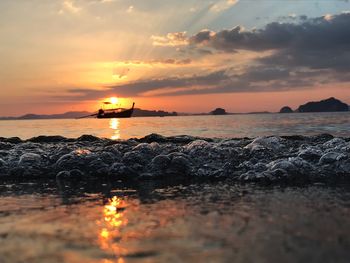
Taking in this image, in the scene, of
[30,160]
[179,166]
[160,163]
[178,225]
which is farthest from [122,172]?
[178,225]

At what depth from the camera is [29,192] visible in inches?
308

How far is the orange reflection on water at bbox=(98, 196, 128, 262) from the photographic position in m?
4.28

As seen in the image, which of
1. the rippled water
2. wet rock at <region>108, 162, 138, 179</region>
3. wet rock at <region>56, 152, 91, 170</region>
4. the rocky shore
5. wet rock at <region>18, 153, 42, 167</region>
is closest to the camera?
the rippled water

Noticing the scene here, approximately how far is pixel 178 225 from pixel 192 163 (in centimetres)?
502

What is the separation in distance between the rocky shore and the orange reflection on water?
291cm

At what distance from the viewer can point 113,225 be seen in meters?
5.19

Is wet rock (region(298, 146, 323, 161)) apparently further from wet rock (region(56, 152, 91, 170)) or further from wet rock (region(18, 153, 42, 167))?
wet rock (region(18, 153, 42, 167))

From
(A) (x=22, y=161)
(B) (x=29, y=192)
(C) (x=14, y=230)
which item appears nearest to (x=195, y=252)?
(C) (x=14, y=230)

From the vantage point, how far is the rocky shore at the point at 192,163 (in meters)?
9.00

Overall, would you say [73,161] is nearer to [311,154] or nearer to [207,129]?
[311,154]

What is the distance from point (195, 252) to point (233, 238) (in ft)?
2.05

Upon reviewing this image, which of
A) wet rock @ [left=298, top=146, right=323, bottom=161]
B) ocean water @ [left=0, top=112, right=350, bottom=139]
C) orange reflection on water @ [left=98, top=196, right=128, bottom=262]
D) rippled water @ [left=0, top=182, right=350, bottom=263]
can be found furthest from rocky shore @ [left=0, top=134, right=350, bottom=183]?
ocean water @ [left=0, top=112, right=350, bottom=139]

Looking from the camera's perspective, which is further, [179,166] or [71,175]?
[179,166]

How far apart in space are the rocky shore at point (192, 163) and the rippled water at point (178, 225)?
1353 mm
